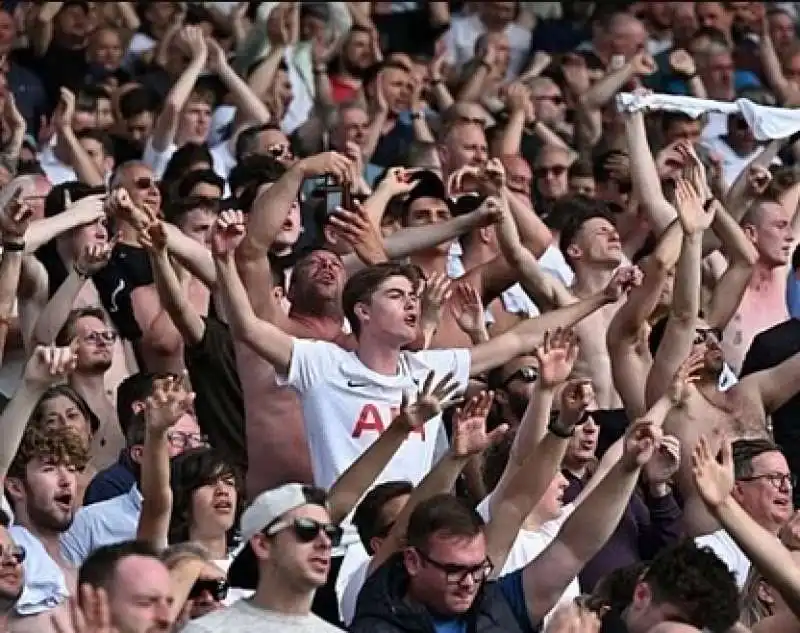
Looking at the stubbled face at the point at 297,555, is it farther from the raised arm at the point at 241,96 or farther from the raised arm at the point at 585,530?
the raised arm at the point at 241,96

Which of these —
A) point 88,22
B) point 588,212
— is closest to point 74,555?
point 588,212

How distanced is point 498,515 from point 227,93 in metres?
6.44

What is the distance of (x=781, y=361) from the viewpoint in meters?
11.6

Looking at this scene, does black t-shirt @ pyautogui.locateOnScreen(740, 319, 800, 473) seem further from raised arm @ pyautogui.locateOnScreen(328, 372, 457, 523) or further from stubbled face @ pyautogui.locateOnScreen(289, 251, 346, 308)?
raised arm @ pyautogui.locateOnScreen(328, 372, 457, 523)

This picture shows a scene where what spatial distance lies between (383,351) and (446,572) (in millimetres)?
1708

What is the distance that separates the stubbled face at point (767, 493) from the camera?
9.58m

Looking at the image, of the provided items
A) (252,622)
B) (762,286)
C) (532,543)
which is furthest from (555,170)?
(252,622)

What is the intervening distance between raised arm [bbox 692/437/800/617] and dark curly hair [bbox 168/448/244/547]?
163 centimetres

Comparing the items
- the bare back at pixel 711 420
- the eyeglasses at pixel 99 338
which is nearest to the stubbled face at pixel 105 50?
the eyeglasses at pixel 99 338

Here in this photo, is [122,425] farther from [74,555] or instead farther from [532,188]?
[532,188]

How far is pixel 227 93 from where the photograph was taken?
15.1 metres

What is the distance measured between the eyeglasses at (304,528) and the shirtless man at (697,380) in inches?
109

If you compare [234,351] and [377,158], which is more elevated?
[234,351]

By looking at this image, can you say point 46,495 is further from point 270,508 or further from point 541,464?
point 541,464
